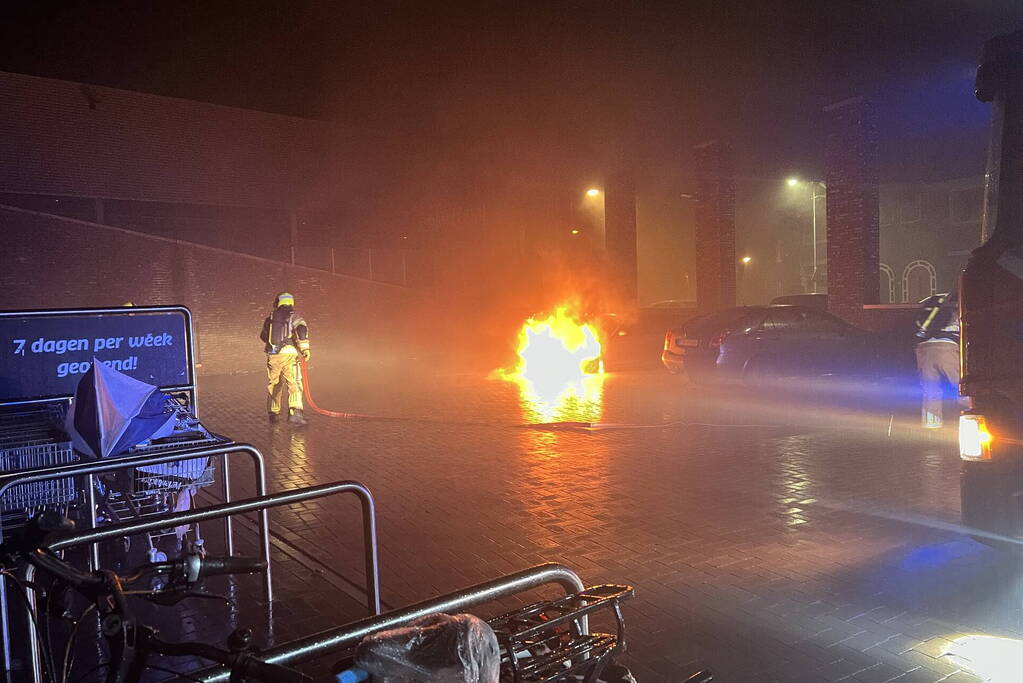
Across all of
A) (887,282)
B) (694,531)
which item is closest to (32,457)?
(694,531)

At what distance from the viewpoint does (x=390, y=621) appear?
7.48ft

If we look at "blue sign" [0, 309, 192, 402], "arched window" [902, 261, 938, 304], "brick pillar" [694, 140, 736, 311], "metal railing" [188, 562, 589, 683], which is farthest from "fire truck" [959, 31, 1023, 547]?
"arched window" [902, 261, 938, 304]

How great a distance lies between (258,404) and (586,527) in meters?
10.2

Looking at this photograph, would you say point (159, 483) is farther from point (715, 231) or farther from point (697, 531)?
point (715, 231)

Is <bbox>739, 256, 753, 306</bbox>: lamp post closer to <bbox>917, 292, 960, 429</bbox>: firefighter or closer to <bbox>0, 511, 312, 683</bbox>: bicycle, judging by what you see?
<bbox>917, 292, 960, 429</bbox>: firefighter

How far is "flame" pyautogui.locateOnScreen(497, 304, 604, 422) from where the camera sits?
→ 13453 millimetres

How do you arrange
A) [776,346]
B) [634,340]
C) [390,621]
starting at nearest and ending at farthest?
[390,621] < [776,346] < [634,340]

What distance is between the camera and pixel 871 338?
1348 centimetres

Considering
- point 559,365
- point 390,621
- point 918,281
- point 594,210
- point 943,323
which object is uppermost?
point 594,210

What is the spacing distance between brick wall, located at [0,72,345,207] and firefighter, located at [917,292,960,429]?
2147cm

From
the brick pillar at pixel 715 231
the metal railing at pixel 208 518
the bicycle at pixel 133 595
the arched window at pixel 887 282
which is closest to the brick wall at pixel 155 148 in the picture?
the brick pillar at pixel 715 231

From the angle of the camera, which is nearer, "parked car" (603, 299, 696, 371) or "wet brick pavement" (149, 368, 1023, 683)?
"wet brick pavement" (149, 368, 1023, 683)

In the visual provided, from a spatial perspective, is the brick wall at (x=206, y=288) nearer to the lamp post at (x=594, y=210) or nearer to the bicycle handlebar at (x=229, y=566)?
the lamp post at (x=594, y=210)

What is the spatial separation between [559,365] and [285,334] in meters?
8.90
